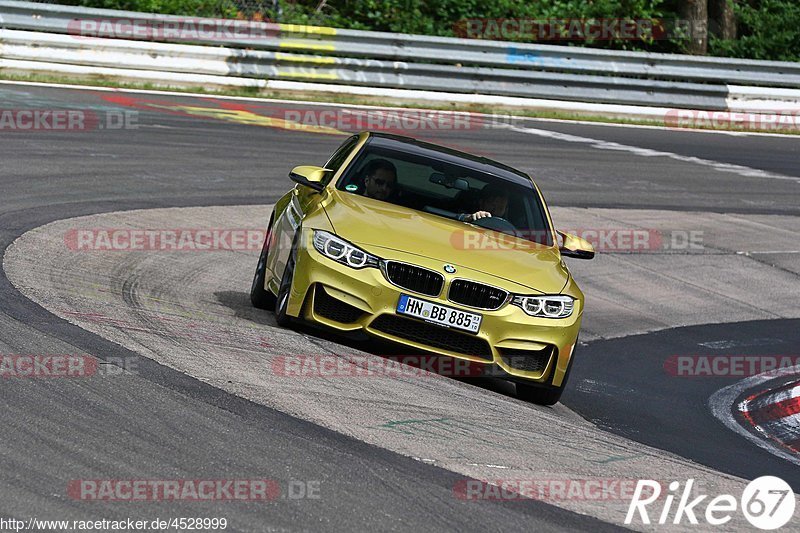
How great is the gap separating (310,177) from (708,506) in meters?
4.37

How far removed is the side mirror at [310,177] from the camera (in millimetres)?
9242

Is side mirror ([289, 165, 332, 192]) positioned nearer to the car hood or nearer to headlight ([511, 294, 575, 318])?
the car hood

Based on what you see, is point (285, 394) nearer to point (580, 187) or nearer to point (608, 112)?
point (580, 187)

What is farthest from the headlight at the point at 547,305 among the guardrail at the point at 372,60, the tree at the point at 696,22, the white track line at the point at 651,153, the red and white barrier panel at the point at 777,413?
the tree at the point at 696,22

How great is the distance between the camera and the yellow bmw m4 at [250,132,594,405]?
814cm

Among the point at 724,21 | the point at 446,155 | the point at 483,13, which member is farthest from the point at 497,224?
the point at 724,21

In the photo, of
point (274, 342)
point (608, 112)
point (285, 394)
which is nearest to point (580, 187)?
point (608, 112)

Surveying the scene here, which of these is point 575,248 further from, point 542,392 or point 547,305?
point 542,392

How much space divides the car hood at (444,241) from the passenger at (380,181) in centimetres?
15

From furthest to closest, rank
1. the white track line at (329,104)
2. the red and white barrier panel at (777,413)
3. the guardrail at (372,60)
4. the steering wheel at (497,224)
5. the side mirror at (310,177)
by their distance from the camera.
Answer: the guardrail at (372,60) < the white track line at (329,104) < the steering wheel at (497,224) < the side mirror at (310,177) < the red and white barrier panel at (777,413)

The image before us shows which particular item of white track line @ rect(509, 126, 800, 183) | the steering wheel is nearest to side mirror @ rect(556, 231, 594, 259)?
the steering wheel

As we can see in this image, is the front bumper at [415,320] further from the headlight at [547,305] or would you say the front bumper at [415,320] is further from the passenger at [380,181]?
the passenger at [380,181]

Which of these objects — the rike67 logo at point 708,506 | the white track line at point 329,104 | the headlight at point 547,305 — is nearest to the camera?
the rike67 logo at point 708,506

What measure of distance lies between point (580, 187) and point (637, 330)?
20.9 ft
